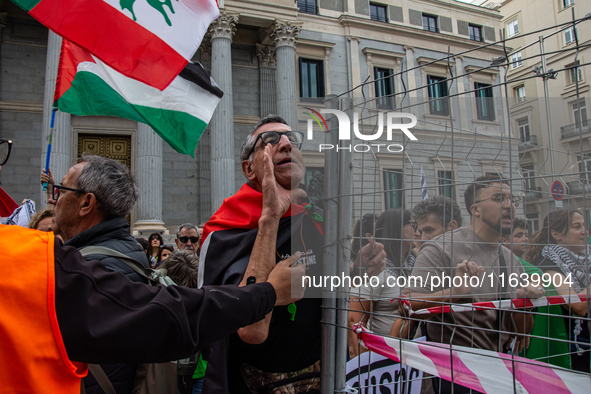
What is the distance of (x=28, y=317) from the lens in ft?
3.16

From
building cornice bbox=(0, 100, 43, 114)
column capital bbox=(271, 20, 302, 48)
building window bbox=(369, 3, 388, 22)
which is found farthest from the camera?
building window bbox=(369, 3, 388, 22)

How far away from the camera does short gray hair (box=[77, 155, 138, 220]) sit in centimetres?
191

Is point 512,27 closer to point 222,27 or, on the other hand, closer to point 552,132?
point 222,27

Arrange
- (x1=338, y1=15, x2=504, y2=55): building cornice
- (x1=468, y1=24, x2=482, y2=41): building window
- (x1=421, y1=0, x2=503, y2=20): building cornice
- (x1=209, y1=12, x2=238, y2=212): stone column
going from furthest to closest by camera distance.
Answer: (x1=468, y1=24, x2=482, y2=41): building window
(x1=421, y1=0, x2=503, y2=20): building cornice
(x1=338, y1=15, x2=504, y2=55): building cornice
(x1=209, y1=12, x2=238, y2=212): stone column

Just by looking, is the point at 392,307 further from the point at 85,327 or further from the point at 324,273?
the point at 85,327

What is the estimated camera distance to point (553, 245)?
4.71 feet

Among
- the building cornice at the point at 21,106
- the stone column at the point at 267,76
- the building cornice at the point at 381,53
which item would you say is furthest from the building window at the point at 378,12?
the building cornice at the point at 21,106

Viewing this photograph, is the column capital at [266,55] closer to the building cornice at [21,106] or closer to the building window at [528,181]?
the building cornice at [21,106]

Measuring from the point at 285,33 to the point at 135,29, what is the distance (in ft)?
47.1

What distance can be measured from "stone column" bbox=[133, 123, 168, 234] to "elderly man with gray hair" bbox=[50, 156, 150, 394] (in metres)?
11.5

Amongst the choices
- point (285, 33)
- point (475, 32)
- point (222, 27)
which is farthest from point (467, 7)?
point (222, 27)

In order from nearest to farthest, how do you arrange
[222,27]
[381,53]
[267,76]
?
[222,27]
[267,76]
[381,53]

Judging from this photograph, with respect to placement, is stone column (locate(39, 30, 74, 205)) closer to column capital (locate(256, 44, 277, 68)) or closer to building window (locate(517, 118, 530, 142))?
column capital (locate(256, 44, 277, 68))

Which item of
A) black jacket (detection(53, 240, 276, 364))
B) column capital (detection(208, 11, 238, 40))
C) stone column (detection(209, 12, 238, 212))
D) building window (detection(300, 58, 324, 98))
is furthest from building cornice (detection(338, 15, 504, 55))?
black jacket (detection(53, 240, 276, 364))
